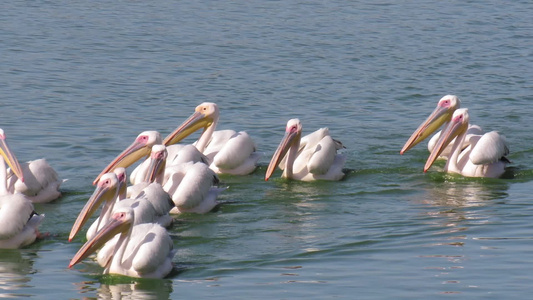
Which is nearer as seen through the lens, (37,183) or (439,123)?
(37,183)

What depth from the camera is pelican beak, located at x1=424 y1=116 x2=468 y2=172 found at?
34.8ft

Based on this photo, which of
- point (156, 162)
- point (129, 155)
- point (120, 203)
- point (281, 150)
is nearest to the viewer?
point (120, 203)

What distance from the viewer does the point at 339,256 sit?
26.5 ft

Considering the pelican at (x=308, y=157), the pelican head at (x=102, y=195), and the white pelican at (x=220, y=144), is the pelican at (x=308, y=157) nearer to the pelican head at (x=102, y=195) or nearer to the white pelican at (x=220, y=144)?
the white pelican at (x=220, y=144)

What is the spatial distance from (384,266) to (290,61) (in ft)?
27.8

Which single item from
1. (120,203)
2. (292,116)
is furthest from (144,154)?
(292,116)

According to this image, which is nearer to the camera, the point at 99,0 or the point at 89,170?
the point at 89,170

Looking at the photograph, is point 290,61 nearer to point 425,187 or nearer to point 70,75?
point 70,75

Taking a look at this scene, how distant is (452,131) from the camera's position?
10.6 metres

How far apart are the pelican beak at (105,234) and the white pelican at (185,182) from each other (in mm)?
1429

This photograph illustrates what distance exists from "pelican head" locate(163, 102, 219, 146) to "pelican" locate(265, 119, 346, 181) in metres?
1.04

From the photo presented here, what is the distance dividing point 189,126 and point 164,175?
5.70ft

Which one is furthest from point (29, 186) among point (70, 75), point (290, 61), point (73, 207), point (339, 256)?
point (290, 61)

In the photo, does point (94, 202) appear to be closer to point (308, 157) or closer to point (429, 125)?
point (308, 157)
